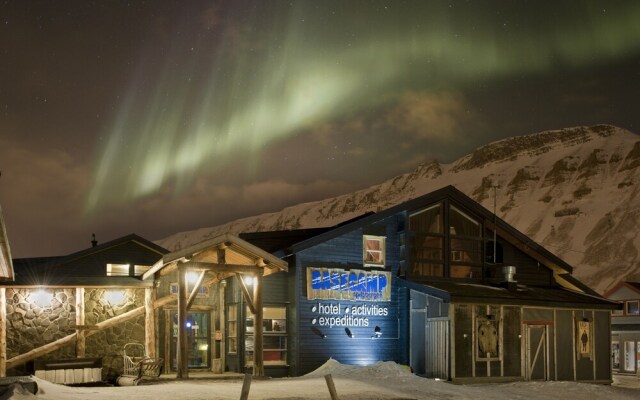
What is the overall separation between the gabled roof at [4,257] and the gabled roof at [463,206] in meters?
10.7

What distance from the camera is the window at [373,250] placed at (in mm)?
26016

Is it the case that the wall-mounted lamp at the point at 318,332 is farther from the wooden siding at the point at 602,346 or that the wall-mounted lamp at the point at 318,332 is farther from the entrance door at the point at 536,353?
the wooden siding at the point at 602,346

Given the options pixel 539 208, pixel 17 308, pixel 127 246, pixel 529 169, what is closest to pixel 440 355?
pixel 127 246

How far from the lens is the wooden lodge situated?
23.6 meters

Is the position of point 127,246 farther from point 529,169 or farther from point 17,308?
point 529,169

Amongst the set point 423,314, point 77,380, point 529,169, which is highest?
point 529,169

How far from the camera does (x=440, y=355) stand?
24.7 metres

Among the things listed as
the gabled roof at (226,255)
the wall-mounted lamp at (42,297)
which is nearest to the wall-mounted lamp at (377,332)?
the gabled roof at (226,255)

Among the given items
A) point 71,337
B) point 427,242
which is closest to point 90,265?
point 71,337

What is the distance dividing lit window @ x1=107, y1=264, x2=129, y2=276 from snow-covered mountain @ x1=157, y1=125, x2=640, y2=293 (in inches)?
2413

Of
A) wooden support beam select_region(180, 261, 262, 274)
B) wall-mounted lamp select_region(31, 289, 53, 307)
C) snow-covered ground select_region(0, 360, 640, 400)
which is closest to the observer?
snow-covered ground select_region(0, 360, 640, 400)

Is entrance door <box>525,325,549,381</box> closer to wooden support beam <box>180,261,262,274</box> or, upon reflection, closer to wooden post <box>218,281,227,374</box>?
wooden post <box>218,281,227,374</box>

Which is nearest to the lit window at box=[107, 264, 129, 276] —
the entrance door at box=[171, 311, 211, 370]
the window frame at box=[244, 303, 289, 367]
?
the entrance door at box=[171, 311, 211, 370]

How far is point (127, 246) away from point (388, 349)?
9208 mm
